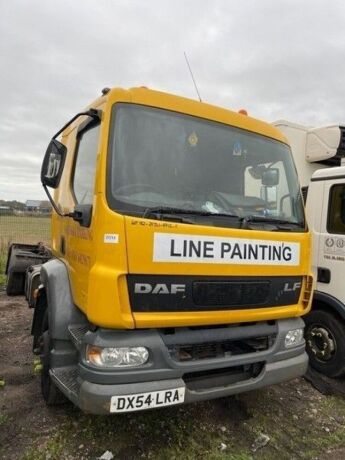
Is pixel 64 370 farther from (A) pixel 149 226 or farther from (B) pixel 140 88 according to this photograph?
(B) pixel 140 88

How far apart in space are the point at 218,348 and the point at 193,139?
1567 millimetres

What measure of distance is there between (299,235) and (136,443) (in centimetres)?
→ 204

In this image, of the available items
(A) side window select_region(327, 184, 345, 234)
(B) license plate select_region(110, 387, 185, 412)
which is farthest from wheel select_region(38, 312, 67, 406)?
(A) side window select_region(327, 184, 345, 234)

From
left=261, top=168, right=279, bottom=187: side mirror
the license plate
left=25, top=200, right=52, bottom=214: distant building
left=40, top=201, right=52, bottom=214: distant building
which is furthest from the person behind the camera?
left=25, top=200, right=52, bottom=214: distant building

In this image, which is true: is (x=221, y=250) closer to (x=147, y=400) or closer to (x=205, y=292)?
(x=205, y=292)

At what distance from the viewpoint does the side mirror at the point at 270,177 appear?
11.2ft

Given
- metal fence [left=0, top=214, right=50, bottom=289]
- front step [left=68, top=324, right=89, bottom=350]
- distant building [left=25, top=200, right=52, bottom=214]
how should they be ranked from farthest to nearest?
metal fence [left=0, top=214, right=50, bottom=289] < distant building [left=25, top=200, right=52, bottom=214] < front step [left=68, top=324, right=89, bottom=350]

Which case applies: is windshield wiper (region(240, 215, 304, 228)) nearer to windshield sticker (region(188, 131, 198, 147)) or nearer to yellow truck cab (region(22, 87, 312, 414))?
yellow truck cab (region(22, 87, 312, 414))

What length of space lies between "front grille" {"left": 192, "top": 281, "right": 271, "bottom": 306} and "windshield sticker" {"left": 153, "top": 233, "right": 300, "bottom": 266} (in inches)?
6.2

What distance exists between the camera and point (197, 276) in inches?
108

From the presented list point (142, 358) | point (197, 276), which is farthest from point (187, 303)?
point (142, 358)

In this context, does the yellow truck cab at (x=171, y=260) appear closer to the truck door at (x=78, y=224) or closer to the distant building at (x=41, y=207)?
the truck door at (x=78, y=224)

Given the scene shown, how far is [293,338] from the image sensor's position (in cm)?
332

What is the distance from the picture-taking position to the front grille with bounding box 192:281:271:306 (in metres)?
2.78
